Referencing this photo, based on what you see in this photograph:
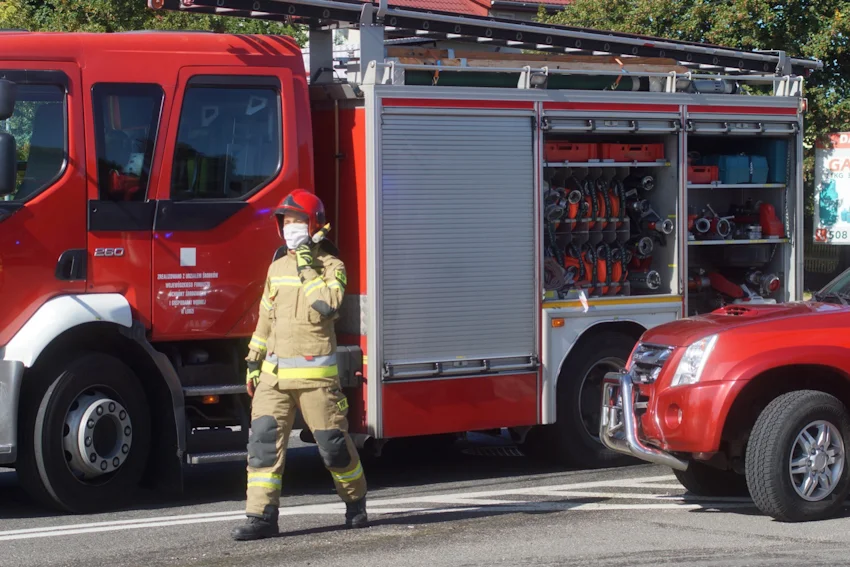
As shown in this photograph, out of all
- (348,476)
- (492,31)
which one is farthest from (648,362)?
(492,31)

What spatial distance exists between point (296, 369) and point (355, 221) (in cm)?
186

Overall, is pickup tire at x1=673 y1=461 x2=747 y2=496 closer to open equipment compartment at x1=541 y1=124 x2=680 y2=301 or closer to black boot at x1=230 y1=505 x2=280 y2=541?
open equipment compartment at x1=541 y1=124 x2=680 y2=301

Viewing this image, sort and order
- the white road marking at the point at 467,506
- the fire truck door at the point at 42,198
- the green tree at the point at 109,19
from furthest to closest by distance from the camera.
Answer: the green tree at the point at 109,19 < the fire truck door at the point at 42,198 < the white road marking at the point at 467,506

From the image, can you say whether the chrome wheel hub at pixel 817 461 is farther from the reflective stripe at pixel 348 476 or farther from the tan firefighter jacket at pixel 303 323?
the tan firefighter jacket at pixel 303 323

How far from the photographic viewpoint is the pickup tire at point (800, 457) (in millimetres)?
7375

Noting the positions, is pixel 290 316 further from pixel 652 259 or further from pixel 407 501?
pixel 652 259

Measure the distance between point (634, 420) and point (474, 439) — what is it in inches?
146

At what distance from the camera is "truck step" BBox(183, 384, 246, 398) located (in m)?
8.46

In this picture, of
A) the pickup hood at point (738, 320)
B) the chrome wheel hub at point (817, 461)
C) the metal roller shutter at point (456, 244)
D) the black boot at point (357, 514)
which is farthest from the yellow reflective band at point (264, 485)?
the chrome wheel hub at point (817, 461)

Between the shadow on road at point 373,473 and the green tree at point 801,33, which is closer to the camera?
the shadow on road at point 373,473

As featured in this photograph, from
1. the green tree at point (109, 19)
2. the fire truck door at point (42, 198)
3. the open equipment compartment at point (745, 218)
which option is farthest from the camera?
the green tree at point (109, 19)

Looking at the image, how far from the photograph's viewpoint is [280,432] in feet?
23.8

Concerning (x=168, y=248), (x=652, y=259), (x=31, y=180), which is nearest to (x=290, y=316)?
(x=168, y=248)

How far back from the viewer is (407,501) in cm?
847
